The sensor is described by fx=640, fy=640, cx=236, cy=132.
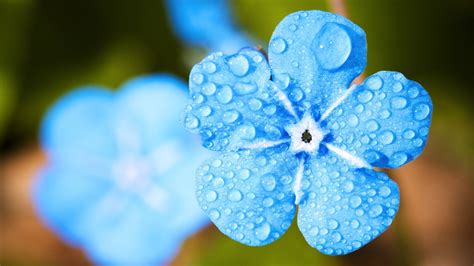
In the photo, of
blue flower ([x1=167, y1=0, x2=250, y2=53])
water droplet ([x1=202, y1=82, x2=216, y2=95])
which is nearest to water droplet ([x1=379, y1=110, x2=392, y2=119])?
water droplet ([x1=202, y1=82, x2=216, y2=95])

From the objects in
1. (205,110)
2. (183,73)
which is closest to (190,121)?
(205,110)

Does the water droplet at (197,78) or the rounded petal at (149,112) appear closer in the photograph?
the water droplet at (197,78)

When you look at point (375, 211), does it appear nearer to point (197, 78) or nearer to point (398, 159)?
point (398, 159)

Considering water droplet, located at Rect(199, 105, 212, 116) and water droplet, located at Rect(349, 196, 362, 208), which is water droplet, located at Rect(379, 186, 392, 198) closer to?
water droplet, located at Rect(349, 196, 362, 208)

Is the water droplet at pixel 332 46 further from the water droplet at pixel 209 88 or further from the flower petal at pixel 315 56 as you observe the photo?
the water droplet at pixel 209 88

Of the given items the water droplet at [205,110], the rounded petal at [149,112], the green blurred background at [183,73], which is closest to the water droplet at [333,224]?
the water droplet at [205,110]

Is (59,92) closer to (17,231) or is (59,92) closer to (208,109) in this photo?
(17,231)
